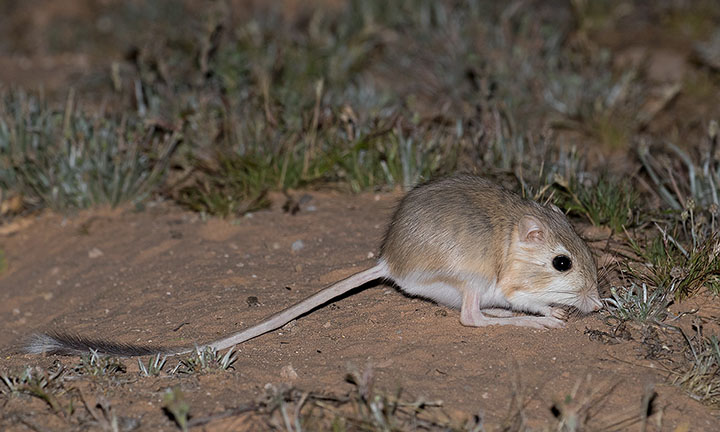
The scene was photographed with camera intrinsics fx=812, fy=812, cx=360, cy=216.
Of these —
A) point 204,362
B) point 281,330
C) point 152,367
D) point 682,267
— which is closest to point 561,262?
point 682,267

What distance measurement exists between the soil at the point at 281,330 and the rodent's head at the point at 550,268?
17 centimetres

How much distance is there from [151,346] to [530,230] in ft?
6.40

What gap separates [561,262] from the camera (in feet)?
13.0

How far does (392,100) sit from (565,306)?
3.45 m

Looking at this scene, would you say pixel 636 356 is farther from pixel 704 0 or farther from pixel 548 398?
pixel 704 0

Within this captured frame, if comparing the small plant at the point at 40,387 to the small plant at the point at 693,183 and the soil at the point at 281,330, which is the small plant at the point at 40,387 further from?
the small plant at the point at 693,183

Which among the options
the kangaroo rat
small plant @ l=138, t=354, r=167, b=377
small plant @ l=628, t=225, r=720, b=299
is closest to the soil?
small plant @ l=138, t=354, r=167, b=377

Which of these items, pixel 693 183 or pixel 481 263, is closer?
pixel 481 263

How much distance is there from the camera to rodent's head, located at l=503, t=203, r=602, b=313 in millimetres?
3947

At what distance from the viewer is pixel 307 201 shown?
5.82 m

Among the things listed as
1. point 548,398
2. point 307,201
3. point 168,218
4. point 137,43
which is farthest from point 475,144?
point 137,43

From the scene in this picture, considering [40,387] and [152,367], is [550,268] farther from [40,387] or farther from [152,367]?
[40,387]

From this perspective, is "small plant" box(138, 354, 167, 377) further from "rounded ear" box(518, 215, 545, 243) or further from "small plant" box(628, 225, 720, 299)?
"small plant" box(628, 225, 720, 299)

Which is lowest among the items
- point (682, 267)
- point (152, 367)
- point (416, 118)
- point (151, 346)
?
point (151, 346)
